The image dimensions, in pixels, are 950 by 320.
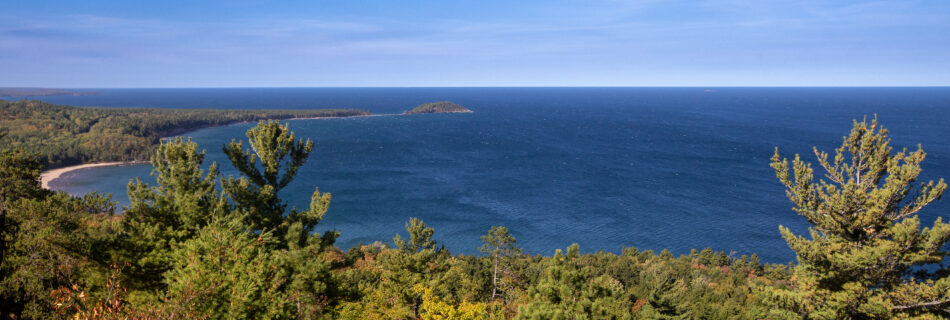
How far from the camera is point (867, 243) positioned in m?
16.8

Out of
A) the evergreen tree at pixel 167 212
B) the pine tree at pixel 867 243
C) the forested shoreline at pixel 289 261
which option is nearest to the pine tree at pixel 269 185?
the forested shoreline at pixel 289 261

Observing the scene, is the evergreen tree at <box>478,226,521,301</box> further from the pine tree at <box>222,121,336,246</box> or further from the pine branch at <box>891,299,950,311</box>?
the pine branch at <box>891,299,950,311</box>

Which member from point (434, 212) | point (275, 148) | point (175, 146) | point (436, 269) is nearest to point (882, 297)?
point (436, 269)

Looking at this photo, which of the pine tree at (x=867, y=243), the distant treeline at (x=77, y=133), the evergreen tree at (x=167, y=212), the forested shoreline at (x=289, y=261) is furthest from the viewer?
the distant treeline at (x=77, y=133)

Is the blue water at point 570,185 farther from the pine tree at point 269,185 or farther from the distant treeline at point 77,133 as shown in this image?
the pine tree at point 269,185

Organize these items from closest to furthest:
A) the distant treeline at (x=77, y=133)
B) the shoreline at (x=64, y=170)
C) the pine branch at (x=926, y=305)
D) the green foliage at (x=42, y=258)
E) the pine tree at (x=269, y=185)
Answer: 1. the pine branch at (x=926, y=305)
2. the green foliage at (x=42, y=258)
3. the pine tree at (x=269, y=185)
4. the shoreline at (x=64, y=170)
5. the distant treeline at (x=77, y=133)

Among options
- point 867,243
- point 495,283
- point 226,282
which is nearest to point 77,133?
point 495,283

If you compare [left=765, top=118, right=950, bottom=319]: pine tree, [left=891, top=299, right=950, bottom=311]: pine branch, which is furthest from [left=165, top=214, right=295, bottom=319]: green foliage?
[left=891, top=299, right=950, bottom=311]: pine branch

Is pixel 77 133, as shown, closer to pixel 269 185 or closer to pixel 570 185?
pixel 570 185

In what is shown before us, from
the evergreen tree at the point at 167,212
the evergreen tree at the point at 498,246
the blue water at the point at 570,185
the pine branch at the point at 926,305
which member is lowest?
the blue water at the point at 570,185

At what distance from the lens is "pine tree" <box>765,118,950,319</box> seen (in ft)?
51.0

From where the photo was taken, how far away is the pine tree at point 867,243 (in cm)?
1555

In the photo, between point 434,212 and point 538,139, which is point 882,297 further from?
point 538,139

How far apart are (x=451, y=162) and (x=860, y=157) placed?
10787cm
